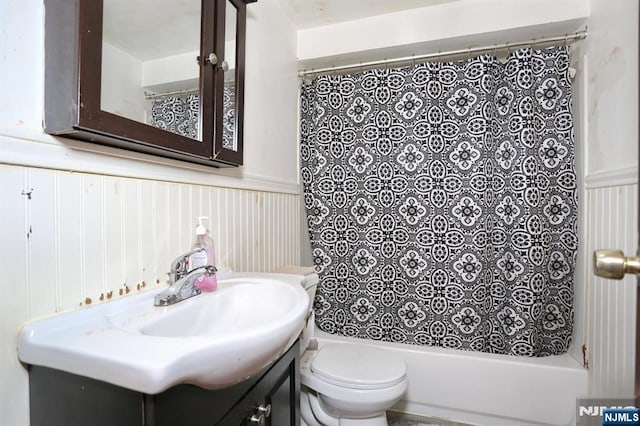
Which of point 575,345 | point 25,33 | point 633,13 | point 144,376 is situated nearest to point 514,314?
point 575,345

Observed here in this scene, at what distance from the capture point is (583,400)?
1436 mm

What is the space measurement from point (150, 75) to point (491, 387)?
1.90 metres

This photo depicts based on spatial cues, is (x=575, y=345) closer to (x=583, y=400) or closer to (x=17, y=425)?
(x=583, y=400)

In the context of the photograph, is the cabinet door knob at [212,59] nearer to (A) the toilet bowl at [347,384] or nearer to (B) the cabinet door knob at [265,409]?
(A) the toilet bowl at [347,384]

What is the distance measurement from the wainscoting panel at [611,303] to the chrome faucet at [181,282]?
145cm

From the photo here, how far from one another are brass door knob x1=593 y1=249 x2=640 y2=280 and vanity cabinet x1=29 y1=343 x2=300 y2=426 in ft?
2.17

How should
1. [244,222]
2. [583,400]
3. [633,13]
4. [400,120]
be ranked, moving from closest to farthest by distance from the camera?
1. [633,13]
2. [244,222]
3. [583,400]
4. [400,120]

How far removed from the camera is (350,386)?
1230 mm

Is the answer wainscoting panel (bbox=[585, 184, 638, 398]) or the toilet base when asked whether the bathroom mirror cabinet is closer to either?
the toilet base

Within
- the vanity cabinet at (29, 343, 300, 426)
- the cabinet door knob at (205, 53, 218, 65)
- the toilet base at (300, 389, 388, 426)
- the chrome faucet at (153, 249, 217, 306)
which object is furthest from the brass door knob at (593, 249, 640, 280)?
the toilet base at (300, 389, 388, 426)

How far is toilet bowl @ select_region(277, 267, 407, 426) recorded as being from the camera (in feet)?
3.99

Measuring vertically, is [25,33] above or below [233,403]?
above

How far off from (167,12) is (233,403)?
101cm

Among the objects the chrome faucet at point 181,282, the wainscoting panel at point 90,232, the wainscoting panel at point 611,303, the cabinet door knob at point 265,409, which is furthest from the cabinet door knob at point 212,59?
the wainscoting panel at point 611,303
